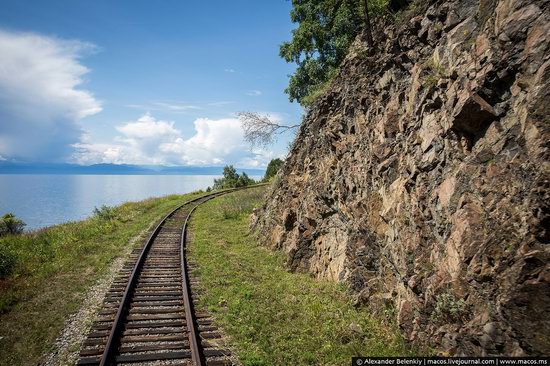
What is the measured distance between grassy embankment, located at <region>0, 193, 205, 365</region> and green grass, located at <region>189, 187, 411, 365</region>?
4.21 metres

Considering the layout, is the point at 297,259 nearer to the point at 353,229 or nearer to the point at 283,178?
the point at 353,229

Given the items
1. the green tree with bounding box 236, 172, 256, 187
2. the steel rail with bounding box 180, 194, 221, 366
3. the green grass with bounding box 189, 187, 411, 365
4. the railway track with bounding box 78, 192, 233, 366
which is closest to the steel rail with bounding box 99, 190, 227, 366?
the railway track with bounding box 78, 192, 233, 366

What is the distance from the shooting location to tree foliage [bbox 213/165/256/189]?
53.6 metres

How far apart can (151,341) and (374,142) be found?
870 cm

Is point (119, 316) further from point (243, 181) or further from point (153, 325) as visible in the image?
point (243, 181)

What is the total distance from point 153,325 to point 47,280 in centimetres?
640

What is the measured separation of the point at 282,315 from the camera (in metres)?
9.75

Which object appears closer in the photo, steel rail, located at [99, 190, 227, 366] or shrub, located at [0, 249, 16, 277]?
steel rail, located at [99, 190, 227, 366]

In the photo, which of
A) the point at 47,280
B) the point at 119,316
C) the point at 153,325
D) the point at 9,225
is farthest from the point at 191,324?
the point at 9,225

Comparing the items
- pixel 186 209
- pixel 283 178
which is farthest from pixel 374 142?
pixel 186 209

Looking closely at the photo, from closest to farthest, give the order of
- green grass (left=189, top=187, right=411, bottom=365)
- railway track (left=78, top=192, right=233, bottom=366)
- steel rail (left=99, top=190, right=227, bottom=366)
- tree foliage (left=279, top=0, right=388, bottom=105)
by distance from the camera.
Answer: steel rail (left=99, top=190, right=227, bottom=366), railway track (left=78, top=192, right=233, bottom=366), green grass (left=189, top=187, right=411, bottom=365), tree foliage (left=279, top=0, right=388, bottom=105)

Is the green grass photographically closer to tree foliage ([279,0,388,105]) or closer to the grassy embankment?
the grassy embankment

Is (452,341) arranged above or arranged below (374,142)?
below

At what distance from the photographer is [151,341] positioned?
825 centimetres
